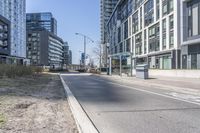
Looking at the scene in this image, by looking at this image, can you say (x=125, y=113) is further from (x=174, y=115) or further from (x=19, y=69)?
(x=19, y=69)

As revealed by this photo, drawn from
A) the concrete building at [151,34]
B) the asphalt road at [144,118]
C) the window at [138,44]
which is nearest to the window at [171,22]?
the concrete building at [151,34]

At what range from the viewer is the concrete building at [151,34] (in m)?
57.4

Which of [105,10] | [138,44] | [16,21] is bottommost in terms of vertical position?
[138,44]

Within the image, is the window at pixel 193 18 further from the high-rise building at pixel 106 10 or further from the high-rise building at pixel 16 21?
the high-rise building at pixel 106 10

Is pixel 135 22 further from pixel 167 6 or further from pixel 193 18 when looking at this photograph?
pixel 193 18

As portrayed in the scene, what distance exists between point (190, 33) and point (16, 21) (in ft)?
339

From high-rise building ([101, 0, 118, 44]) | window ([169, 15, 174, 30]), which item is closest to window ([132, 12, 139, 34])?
window ([169, 15, 174, 30])

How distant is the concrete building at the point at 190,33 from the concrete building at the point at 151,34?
380cm

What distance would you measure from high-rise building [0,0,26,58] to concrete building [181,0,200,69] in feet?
269

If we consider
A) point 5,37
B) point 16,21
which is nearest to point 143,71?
point 5,37

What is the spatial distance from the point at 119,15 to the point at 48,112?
113m

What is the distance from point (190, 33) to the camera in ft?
163

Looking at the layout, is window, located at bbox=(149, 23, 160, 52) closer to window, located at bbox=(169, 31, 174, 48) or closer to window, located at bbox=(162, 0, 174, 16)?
window, located at bbox=(162, 0, 174, 16)

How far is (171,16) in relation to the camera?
198ft
